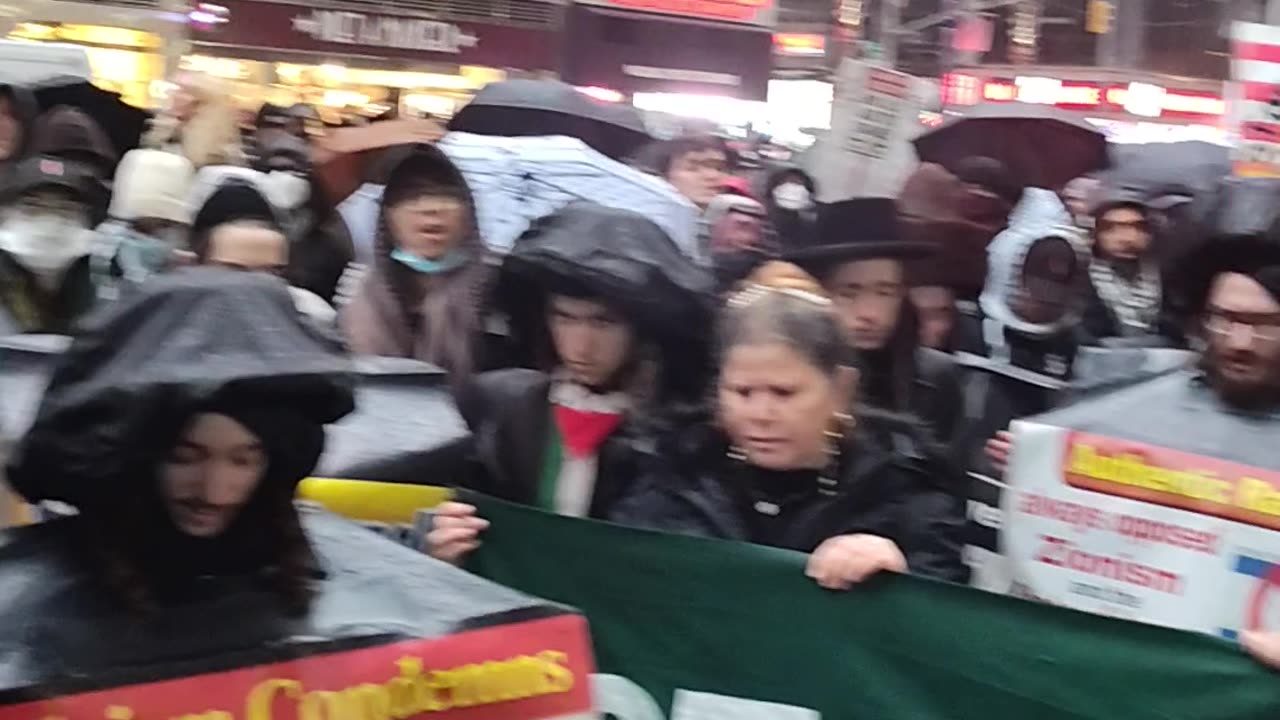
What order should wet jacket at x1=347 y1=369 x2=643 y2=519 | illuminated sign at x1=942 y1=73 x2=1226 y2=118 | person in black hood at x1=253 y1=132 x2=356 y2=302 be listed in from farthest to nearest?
illuminated sign at x1=942 y1=73 x2=1226 y2=118 < person in black hood at x1=253 y1=132 x2=356 y2=302 < wet jacket at x1=347 y1=369 x2=643 y2=519

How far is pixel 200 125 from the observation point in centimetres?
763

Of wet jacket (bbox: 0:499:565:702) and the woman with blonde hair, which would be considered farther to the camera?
the woman with blonde hair

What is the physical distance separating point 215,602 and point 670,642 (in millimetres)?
978

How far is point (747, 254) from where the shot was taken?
5438mm

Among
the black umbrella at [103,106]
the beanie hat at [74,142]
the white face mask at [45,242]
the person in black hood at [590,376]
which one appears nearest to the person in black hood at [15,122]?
the beanie hat at [74,142]

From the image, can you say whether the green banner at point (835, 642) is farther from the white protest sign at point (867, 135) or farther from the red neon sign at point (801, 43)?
the red neon sign at point (801, 43)

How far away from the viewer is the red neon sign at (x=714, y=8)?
15727 millimetres

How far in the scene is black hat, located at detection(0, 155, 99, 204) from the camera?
516 centimetres

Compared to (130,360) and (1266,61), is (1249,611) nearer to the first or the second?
(130,360)

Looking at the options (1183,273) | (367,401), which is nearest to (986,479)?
(1183,273)

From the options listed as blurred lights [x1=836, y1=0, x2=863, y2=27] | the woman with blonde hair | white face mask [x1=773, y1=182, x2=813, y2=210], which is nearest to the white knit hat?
the woman with blonde hair

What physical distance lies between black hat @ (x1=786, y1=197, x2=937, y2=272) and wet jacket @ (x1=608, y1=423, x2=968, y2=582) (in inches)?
43.8

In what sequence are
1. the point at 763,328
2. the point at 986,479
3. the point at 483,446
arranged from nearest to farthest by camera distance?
1. the point at 763,328
2. the point at 483,446
3. the point at 986,479

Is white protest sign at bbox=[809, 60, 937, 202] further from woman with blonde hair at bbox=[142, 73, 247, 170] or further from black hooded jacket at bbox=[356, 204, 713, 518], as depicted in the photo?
woman with blonde hair at bbox=[142, 73, 247, 170]
